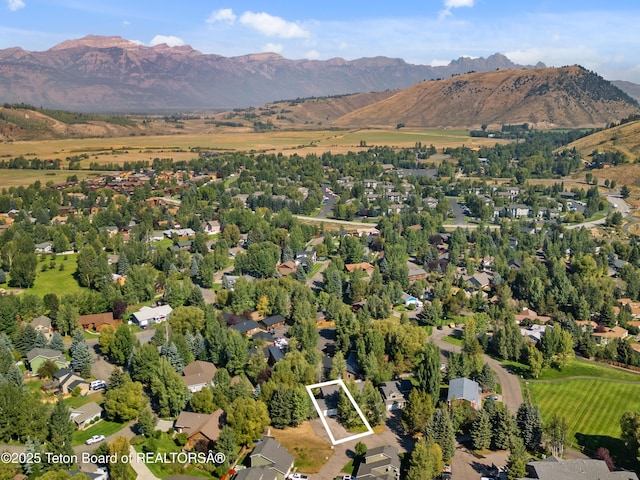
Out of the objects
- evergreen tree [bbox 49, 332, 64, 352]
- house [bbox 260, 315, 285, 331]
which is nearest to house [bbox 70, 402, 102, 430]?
evergreen tree [bbox 49, 332, 64, 352]

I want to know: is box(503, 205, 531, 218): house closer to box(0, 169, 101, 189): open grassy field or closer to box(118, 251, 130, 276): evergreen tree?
box(118, 251, 130, 276): evergreen tree

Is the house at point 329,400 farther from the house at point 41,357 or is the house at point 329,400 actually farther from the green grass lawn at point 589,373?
the house at point 41,357

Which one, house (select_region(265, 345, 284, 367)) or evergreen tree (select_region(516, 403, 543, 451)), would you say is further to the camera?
house (select_region(265, 345, 284, 367))

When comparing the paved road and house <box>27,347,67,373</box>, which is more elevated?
house <box>27,347,67,373</box>

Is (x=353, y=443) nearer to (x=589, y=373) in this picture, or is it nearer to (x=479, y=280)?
(x=589, y=373)

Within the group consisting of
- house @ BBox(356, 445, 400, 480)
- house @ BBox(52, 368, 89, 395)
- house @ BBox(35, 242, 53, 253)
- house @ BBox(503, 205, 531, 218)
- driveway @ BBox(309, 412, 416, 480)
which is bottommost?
driveway @ BBox(309, 412, 416, 480)

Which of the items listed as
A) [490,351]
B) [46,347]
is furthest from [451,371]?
[46,347]

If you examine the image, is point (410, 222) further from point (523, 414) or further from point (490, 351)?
point (523, 414)
